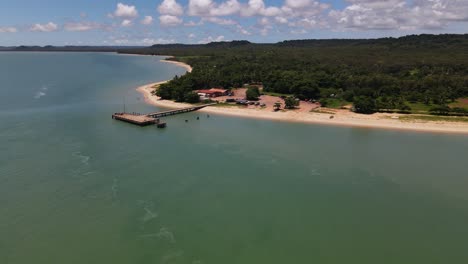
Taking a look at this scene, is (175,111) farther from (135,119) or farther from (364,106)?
(364,106)

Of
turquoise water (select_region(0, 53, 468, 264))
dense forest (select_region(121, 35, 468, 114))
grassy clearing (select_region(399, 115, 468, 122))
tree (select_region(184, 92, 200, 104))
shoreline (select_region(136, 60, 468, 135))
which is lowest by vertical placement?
turquoise water (select_region(0, 53, 468, 264))

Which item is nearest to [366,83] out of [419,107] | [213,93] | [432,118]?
[419,107]

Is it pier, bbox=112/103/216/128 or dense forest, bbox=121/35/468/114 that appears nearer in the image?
pier, bbox=112/103/216/128

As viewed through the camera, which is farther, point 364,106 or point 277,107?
point 277,107

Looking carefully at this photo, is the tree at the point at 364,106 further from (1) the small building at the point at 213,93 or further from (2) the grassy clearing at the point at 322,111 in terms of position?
(1) the small building at the point at 213,93

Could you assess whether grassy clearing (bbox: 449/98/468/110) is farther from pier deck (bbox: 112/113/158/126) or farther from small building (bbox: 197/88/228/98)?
pier deck (bbox: 112/113/158/126)

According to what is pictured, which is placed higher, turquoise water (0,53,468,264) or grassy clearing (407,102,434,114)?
grassy clearing (407,102,434,114)

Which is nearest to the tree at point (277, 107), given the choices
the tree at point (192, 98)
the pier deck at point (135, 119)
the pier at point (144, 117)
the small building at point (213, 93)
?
the tree at point (192, 98)

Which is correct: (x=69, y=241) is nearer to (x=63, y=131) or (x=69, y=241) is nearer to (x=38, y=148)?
(x=38, y=148)

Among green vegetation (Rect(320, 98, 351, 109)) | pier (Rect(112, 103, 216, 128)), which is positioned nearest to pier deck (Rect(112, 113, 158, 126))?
pier (Rect(112, 103, 216, 128))
